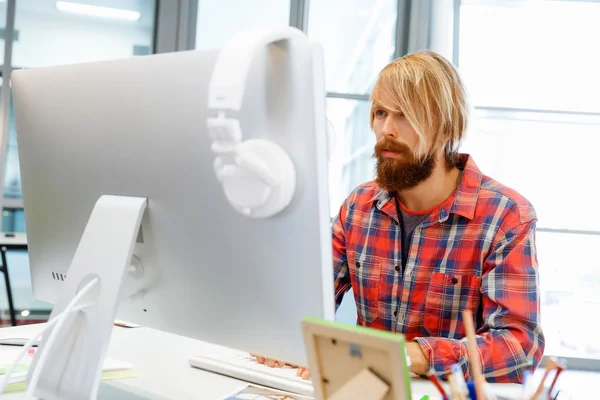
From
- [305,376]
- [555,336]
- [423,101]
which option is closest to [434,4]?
[555,336]

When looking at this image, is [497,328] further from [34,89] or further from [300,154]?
[34,89]

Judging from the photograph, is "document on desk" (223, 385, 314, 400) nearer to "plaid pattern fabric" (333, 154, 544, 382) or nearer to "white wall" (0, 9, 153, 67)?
"plaid pattern fabric" (333, 154, 544, 382)

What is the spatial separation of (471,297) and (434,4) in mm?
2507

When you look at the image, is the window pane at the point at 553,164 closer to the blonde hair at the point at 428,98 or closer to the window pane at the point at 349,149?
the window pane at the point at 349,149

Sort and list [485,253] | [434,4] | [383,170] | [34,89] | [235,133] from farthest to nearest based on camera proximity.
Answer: [434,4], [383,170], [485,253], [34,89], [235,133]

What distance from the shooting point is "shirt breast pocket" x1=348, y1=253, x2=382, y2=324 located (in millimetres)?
1323

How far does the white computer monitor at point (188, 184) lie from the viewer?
559 millimetres

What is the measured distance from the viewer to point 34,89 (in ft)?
2.62

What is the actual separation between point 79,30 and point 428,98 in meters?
2.78

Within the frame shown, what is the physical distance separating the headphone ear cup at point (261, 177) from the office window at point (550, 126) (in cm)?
295

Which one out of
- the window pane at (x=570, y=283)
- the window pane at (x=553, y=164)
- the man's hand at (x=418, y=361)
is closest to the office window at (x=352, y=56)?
the window pane at (x=553, y=164)

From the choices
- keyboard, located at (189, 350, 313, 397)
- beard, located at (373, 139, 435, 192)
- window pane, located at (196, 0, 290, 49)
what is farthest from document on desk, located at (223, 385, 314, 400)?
window pane, located at (196, 0, 290, 49)

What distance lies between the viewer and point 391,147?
1324mm

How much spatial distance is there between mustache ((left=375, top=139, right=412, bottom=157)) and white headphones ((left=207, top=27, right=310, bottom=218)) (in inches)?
30.8
